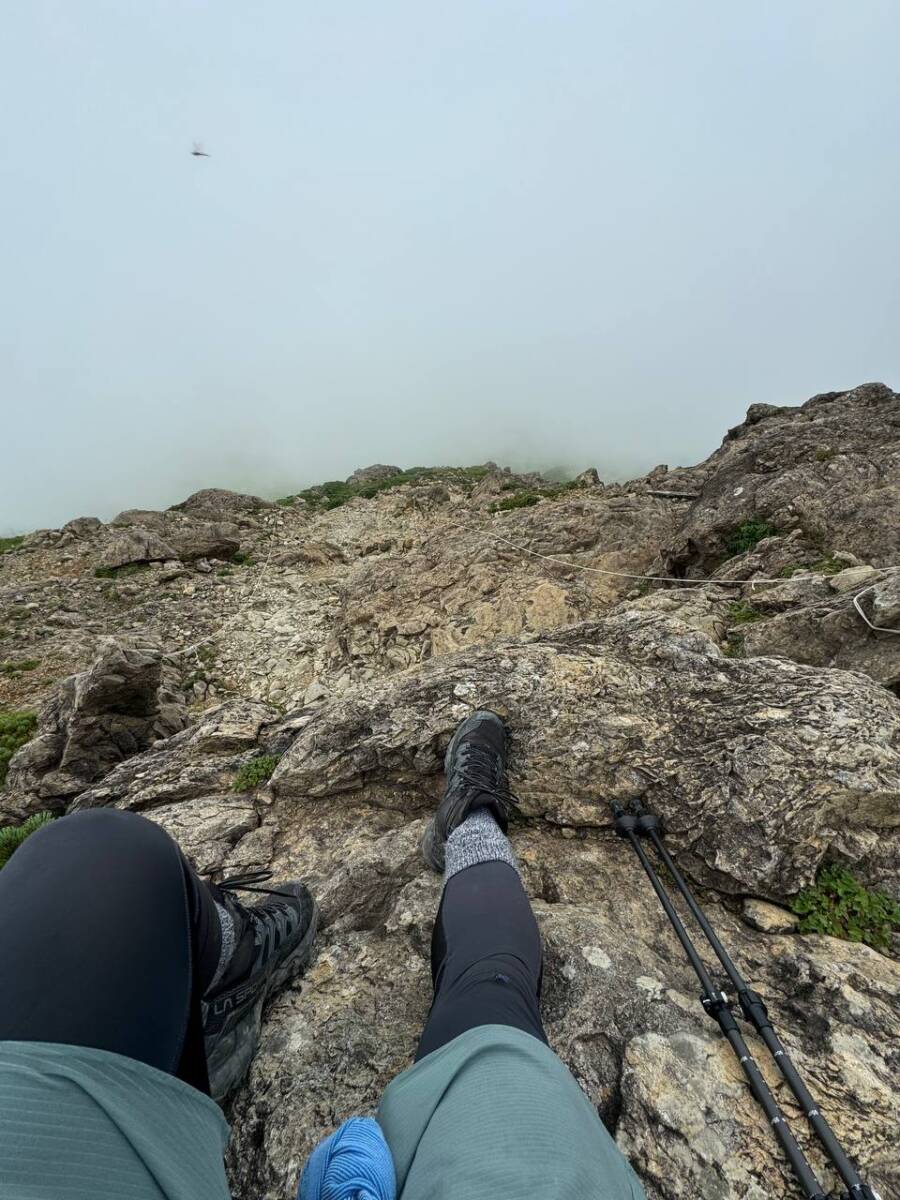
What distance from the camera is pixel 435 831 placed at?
12.2 ft

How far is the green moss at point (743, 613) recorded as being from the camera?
719 cm

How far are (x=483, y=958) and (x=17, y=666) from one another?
572 inches

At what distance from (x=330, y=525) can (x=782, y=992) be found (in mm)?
23687

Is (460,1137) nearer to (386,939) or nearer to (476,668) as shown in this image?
(386,939)

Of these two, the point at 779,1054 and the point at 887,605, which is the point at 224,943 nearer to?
the point at 779,1054

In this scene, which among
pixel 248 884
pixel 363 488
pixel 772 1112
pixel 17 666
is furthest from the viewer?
pixel 363 488

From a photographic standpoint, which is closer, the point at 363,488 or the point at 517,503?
the point at 517,503

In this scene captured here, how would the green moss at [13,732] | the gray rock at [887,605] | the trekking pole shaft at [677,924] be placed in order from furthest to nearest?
1. the green moss at [13,732]
2. the gray rock at [887,605]
3. the trekking pole shaft at [677,924]

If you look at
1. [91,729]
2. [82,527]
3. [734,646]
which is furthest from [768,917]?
[82,527]

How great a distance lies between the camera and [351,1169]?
5.27 feet

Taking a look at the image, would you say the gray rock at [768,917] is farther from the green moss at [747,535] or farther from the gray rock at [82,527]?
the gray rock at [82,527]

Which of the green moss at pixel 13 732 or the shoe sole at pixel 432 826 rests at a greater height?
the shoe sole at pixel 432 826

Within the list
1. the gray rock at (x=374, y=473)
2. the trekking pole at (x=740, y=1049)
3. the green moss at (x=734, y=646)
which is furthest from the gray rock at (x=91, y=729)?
the gray rock at (x=374, y=473)

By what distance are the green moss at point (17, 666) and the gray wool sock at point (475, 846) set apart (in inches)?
528
